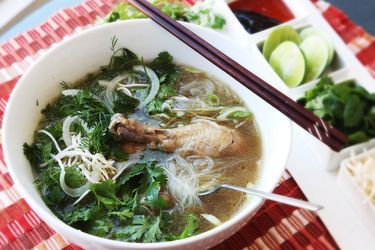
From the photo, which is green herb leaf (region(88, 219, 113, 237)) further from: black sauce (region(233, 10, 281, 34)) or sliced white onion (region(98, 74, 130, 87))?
black sauce (region(233, 10, 281, 34))

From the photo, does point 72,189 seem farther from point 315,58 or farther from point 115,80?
point 315,58

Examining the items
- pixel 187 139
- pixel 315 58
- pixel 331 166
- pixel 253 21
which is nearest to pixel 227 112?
pixel 187 139

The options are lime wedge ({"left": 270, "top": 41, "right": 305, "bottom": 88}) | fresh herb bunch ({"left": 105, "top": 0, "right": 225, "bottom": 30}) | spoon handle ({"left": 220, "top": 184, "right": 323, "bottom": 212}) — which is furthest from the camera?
fresh herb bunch ({"left": 105, "top": 0, "right": 225, "bottom": 30})

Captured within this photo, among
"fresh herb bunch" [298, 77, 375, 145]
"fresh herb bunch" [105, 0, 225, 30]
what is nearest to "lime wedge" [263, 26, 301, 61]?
"fresh herb bunch" [105, 0, 225, 30]

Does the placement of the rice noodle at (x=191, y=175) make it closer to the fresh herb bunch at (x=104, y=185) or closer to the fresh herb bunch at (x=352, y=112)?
the fresh herb bunch at (x=104, y=185)

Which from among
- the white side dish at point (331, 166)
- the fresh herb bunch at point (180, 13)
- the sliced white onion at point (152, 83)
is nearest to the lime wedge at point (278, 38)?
the white side dish at point (331, 166)
